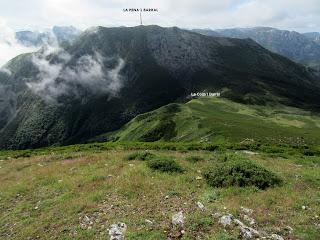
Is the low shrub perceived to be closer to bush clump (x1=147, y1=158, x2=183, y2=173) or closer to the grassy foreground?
the grassy foreground

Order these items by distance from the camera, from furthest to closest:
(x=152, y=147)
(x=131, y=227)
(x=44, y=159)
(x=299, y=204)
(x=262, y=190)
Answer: (x=152, y=147), (x=44, y=159), (x=262, y=190), (x=299, y=204), (x=131, y=227)

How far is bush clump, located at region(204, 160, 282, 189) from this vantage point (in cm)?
2553

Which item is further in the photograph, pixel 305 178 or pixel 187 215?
pixel 305 178

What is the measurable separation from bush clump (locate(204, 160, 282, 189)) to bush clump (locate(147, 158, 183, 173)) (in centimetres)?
283

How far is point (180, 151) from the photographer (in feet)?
140

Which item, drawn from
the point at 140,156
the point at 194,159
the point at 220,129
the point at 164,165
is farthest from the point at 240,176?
the point at 220,129

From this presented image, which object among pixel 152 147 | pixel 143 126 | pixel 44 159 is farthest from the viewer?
pixel 143 126

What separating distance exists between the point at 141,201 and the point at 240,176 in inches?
260

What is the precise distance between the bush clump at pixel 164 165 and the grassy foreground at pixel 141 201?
1.82 ft

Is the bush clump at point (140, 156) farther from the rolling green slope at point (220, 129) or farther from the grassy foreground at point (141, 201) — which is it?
the rolling green slope at point (220, 129)

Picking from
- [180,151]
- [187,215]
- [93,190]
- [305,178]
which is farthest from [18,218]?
[180,151]

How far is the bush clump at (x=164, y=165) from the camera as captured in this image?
29.6 m

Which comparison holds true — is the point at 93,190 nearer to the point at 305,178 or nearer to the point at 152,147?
the point at 305,178

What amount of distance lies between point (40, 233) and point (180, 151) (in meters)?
23.2
